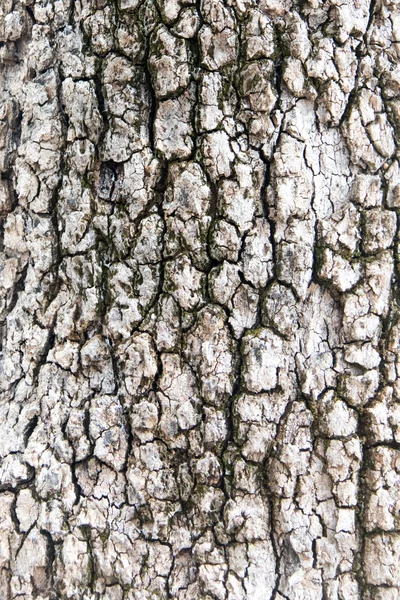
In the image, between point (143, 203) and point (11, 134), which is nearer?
point (143, 203)

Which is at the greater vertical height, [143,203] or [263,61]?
[263,61]

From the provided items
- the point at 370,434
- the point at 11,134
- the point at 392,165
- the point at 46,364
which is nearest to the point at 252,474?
the point at 370,434

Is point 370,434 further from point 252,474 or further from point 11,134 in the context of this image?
point 11,134

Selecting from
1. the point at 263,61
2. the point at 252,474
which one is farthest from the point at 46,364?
the point at 263,61

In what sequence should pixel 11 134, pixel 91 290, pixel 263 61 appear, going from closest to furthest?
1. pixel 263 61
2. pixel 91 290
3. pixel 11 134

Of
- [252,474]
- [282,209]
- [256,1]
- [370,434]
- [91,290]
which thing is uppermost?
[256,1]

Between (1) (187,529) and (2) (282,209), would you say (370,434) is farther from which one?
(2) (282,209)

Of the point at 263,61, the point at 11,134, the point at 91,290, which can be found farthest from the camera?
the point at 11,134
